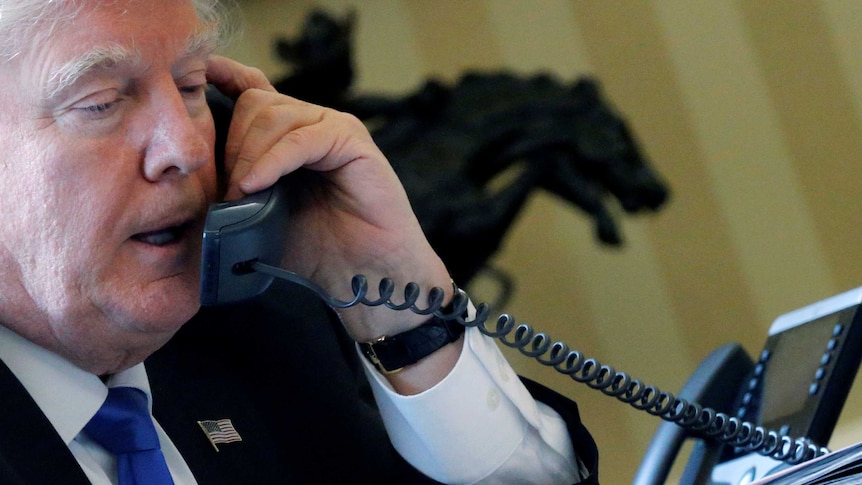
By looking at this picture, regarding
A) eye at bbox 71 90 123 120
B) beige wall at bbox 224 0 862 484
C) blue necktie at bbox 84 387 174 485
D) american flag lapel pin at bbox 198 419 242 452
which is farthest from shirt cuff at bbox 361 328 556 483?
beige wall at bbox 224 0 862 484

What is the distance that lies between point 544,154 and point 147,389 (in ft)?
2.88

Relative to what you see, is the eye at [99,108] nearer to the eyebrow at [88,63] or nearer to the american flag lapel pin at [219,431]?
the eyebrow at [88,63]

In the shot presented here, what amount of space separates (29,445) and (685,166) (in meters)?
1.34

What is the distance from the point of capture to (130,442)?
814mm

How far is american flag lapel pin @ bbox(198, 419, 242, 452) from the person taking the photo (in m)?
0.96

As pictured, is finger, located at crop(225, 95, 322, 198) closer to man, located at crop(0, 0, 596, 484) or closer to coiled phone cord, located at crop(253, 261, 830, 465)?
man, located at crop(0, 0, 596, 484)

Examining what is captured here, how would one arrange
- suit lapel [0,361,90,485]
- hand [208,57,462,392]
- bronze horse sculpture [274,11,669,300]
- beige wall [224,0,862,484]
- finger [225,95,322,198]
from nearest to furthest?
suit lapel [0,361,90,485]
finger [225,95,322,198]
hand [208,57,462,392]
bronze horse sculpture [274,11,669,300]
beige wall [224,0,862,484]

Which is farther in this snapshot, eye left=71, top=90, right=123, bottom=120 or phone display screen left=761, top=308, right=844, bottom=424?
phone display screen left=761, top=308, right=844, bottom=424

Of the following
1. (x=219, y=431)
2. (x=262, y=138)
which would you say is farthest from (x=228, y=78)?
(x=219, y=431)

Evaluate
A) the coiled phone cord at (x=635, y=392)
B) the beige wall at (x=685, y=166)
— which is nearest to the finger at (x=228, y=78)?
the coiled phone cord at (x=635, y=392)

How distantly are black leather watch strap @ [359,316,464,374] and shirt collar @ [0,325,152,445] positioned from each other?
0.96ft

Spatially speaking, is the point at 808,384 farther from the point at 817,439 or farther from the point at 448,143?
the point at 448,143

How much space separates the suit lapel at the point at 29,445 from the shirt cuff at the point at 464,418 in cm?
35

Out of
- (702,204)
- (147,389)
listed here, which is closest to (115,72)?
(147,389)
